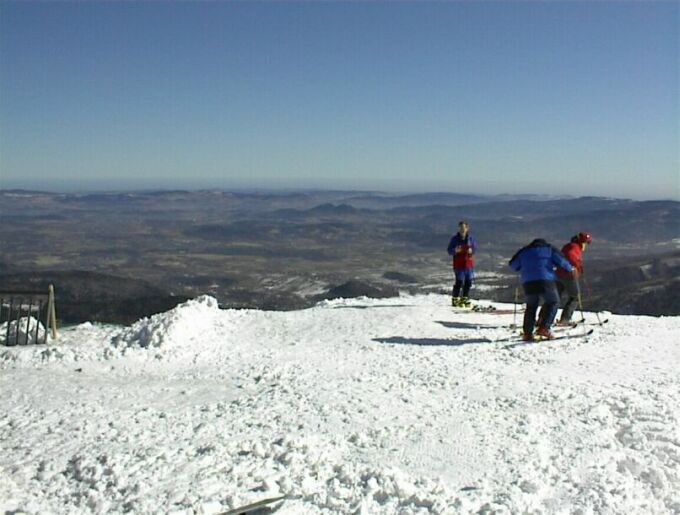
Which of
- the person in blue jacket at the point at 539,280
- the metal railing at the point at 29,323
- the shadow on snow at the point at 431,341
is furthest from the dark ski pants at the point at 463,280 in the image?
the metal railing at the point at 29,323

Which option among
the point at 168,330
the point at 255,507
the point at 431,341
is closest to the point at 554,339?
the point at 431,341

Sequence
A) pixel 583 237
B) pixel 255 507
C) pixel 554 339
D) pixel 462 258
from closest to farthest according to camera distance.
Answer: pixel 255 507 < pixel 554 339 < pixel 583 237 < pixel 462 258

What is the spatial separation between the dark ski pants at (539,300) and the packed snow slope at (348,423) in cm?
50

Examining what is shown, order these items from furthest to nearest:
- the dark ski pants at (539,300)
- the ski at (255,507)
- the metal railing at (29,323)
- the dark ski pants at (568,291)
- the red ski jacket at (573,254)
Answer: the metal railing at (29,323)
the red ski jacket at (573,254)
the dark ski pants at (568,291)
the dark ski pants at (539,300)
the ski at (255,507)

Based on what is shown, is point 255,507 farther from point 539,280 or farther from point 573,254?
point 573,254

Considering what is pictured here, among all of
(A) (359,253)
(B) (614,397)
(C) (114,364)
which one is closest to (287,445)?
(B) (614,397)

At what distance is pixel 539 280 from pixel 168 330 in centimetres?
796

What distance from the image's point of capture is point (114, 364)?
11.5 m

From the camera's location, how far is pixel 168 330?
12.6 meters

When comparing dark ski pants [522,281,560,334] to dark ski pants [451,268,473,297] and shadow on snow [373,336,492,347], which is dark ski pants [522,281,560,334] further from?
dark ski pants [451,268,473,297]

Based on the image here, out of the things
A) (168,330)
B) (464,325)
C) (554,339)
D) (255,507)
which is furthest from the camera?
(464,325)

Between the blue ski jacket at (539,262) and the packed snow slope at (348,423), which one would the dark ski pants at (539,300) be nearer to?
the blue ski jacket at (539,262)

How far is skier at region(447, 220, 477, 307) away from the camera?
48.2ft

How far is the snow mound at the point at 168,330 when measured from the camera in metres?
12.4
